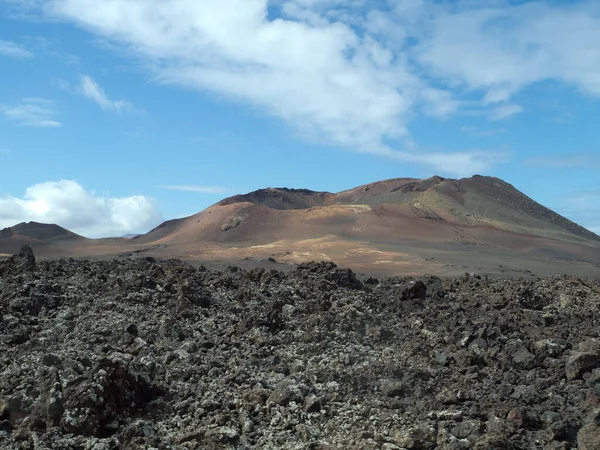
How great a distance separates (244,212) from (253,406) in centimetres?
5291

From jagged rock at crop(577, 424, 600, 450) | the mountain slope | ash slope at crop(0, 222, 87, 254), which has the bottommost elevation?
jagged rock at crop(577, 424, 600, 450)

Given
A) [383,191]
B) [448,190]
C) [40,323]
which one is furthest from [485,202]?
[40,323]

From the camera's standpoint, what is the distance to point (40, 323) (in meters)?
10.2

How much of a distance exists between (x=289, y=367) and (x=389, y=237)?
43154 mm

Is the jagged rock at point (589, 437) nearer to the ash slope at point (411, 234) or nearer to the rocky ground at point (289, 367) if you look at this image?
the rocky ground at point (289, 367)

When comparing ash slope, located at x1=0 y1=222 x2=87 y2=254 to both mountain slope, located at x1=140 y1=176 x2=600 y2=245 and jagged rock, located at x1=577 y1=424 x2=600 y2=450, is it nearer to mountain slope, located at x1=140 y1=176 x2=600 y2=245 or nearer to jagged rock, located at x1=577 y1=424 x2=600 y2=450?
mountain slope, located at x1=140 y1=176 x2=600 y2=245

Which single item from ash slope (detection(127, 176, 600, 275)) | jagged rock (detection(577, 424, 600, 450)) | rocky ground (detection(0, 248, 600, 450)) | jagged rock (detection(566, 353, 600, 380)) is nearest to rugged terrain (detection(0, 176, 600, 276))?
ash slope (detection(127, 176, 600, 275))

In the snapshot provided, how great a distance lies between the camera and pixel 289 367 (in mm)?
8391

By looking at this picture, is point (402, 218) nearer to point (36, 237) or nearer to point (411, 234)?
point (411, 234)

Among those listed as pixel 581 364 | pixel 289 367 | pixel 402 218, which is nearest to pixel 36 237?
pixel 402 218

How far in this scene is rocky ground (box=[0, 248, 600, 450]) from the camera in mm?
6430

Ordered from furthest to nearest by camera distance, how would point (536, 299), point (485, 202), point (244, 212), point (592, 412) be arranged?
point (485, 202) → point (244, 212) → point (536, 299) → point (592, 412)

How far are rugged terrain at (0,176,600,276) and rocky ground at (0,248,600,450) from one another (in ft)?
61.2

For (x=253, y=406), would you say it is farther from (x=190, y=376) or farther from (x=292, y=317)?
(x=292, y=317)
